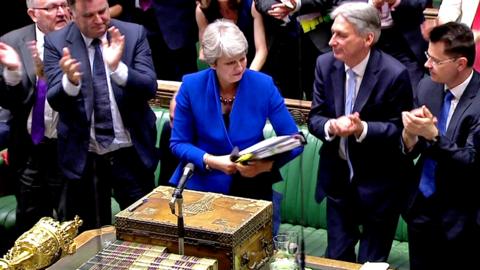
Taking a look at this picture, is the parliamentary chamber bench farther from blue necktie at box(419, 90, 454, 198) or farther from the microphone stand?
the microphone stand

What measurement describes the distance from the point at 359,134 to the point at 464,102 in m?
0.36

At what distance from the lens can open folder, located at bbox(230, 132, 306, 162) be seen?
10.9 feet

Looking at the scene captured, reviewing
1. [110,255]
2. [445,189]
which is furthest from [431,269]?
[110,255]

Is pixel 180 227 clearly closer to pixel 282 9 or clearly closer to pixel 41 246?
pixel 41 246

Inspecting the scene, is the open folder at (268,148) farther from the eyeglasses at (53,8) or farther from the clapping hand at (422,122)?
the eyeglasses at (53,8)

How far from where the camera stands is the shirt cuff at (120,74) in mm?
3680

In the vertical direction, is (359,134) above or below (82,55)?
below

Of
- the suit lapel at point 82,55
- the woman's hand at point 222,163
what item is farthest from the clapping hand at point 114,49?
the woman's hand at point 222,163

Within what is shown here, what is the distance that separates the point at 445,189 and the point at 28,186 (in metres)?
1.63

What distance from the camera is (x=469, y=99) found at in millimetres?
3344

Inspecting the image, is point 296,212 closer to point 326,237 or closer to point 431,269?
point 326,237

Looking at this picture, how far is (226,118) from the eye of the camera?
350cm

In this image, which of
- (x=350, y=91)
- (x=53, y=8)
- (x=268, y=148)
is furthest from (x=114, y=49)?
(x=350, y=91)

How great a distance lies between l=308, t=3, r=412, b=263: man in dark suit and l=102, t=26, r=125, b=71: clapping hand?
69 cm
